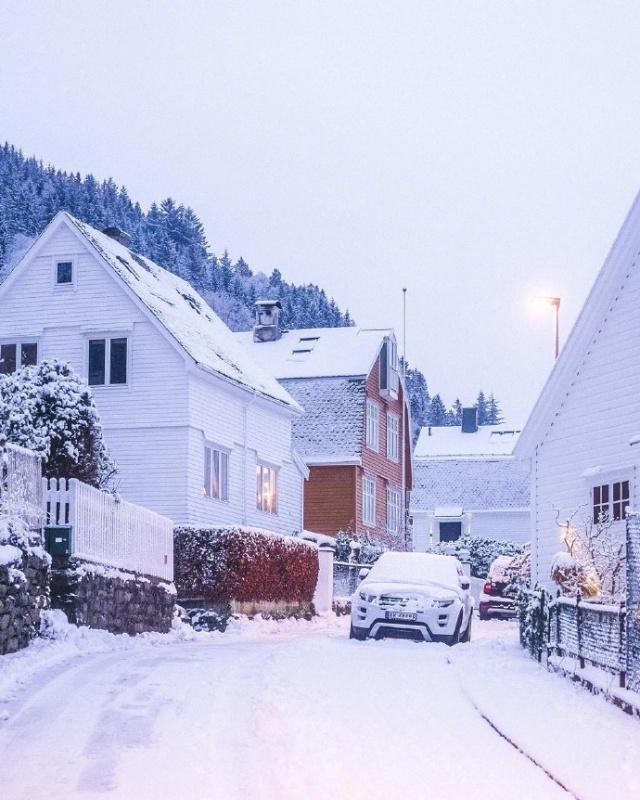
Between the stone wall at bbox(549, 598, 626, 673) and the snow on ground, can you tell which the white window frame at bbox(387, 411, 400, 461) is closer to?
the stone wall at bbox(549, 598, 626, 673)

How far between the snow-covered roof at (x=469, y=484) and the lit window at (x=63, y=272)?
41.5 meters

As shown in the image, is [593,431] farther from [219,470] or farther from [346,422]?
[346,422]

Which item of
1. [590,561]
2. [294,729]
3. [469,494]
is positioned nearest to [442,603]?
[590,561]

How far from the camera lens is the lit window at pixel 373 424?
51125 millimetres

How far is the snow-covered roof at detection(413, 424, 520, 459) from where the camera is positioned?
79.0m

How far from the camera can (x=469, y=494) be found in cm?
7512

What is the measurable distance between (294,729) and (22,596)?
7.23 meters

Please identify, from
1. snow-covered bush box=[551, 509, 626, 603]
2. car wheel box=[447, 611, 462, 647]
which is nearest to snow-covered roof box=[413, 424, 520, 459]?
snow-covered bush box=[551, 509, 626, 603]

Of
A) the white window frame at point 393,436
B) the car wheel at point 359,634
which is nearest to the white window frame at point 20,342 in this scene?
the car wheel at point 359,634

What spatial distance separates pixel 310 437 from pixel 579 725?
38.8 metres

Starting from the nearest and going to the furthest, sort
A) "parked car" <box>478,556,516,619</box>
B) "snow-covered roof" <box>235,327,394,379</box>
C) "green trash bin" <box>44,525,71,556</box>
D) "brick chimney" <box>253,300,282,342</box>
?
"green trash bin" <box>44,525,71,556</box> < "parked car" <box>478,556,516,619</box> < "snow-covered roof" <box>235,327,394,379</box> < "brick chimney" <box>253,300,282,342</box>

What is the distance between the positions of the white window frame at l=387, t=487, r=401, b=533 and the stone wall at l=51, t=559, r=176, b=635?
1155 inches

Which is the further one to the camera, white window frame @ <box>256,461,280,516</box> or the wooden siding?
the wooden siding

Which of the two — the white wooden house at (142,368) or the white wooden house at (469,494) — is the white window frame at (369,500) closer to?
the white wooden house at (142,368)
